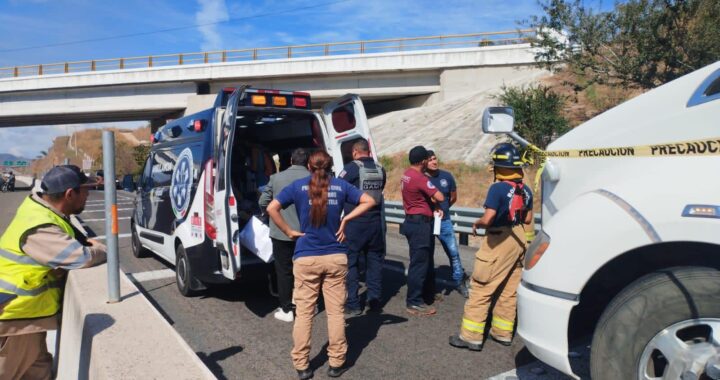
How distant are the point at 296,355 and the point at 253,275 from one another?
80.8 inches

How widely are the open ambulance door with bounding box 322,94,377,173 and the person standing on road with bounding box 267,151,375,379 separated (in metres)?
2.17

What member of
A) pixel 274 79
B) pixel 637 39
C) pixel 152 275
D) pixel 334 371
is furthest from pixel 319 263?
pixel 274 79

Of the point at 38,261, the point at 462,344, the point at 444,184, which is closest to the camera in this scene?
the point at 38,261

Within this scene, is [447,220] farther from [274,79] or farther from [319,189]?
[274,79]

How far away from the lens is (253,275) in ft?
18.7

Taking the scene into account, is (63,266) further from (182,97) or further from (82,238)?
(182,97)


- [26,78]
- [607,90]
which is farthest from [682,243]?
[26,78]

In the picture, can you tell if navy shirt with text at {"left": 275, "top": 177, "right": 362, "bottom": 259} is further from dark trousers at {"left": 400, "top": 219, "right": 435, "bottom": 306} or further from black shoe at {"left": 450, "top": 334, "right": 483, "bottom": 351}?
dark trousers at {"left": 400, "top": 219, "right": 435, "bottom": 306}

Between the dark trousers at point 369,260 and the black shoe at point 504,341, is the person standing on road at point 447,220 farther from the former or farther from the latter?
the black shoe at point 504,341

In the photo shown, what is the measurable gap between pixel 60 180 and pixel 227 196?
2.13 metres

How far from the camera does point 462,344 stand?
438 cm

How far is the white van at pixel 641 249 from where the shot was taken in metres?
2.32

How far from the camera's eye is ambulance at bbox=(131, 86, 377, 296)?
5.27m

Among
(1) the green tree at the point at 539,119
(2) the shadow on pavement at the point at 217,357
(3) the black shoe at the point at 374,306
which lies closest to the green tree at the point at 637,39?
(1) the green tree at the point at 539,119
